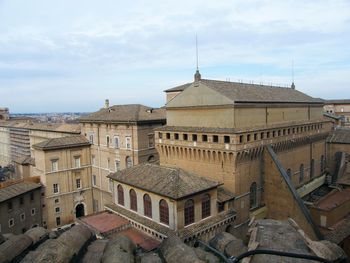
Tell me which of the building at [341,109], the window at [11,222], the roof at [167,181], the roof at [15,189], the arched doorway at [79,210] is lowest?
the arched doorway at [79,210]

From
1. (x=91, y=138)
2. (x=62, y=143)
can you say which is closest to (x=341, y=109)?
(x=91, y=138)

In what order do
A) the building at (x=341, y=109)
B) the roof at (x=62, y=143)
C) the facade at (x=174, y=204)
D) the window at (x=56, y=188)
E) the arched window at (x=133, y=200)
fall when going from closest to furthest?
1. the facade at (x=174, y=204)
2. the arched window at (x=133, y=200)
3. the roof at (x=62, y=143)
4. the window at (x=56, y=188)
5. the building at (x=341, y=109)

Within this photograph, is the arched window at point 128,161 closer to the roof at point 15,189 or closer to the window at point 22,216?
the roof at point 15,189

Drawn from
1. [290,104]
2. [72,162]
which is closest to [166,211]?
[290,104]

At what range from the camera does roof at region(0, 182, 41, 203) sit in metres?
35.6

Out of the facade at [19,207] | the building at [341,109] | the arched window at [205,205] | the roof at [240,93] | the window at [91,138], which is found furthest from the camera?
the building at [341,109]

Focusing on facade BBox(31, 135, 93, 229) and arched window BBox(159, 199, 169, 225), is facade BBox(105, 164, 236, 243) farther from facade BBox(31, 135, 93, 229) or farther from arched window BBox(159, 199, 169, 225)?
facade BBox(31, 135, 93, 229)

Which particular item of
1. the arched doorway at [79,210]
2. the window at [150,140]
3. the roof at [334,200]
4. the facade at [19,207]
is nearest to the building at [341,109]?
the roof at [334,200]

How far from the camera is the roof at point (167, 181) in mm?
24859

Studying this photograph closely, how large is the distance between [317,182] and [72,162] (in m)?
35.2

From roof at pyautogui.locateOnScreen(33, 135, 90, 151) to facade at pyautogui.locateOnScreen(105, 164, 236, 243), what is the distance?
17.3 m

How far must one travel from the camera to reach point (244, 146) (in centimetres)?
2778

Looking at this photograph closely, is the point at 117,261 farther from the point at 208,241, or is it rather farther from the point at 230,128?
the point at 230,128

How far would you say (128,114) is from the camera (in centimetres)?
4134
